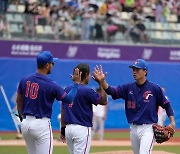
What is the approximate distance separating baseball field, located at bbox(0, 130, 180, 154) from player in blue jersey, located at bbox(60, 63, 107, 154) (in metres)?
5.20

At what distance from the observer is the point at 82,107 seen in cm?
905

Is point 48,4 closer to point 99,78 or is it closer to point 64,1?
point 64,1

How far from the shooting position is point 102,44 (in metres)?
24.8

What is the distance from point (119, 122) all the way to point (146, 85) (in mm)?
13118

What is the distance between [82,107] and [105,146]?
753cm

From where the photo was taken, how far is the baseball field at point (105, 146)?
48.9 feet

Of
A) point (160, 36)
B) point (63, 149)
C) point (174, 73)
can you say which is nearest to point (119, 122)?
point (174, 73)

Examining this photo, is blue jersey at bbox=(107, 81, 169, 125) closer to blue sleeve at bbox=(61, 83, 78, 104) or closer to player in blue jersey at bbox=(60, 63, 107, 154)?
player in blue jersey at bbox=(60, 63, 107, 154)

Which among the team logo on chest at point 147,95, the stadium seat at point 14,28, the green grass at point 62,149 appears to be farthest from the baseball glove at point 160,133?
the stadium seat at point 14,28

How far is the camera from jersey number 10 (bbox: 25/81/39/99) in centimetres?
837

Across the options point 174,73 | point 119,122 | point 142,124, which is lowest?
point 119,122

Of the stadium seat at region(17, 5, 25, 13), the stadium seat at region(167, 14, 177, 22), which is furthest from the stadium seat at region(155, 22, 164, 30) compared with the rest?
the stadium seat at region(17, 5, 25, 13)

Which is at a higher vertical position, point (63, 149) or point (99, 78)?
point (99, 78)

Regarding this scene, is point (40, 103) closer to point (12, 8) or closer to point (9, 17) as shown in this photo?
point (9, 17)
